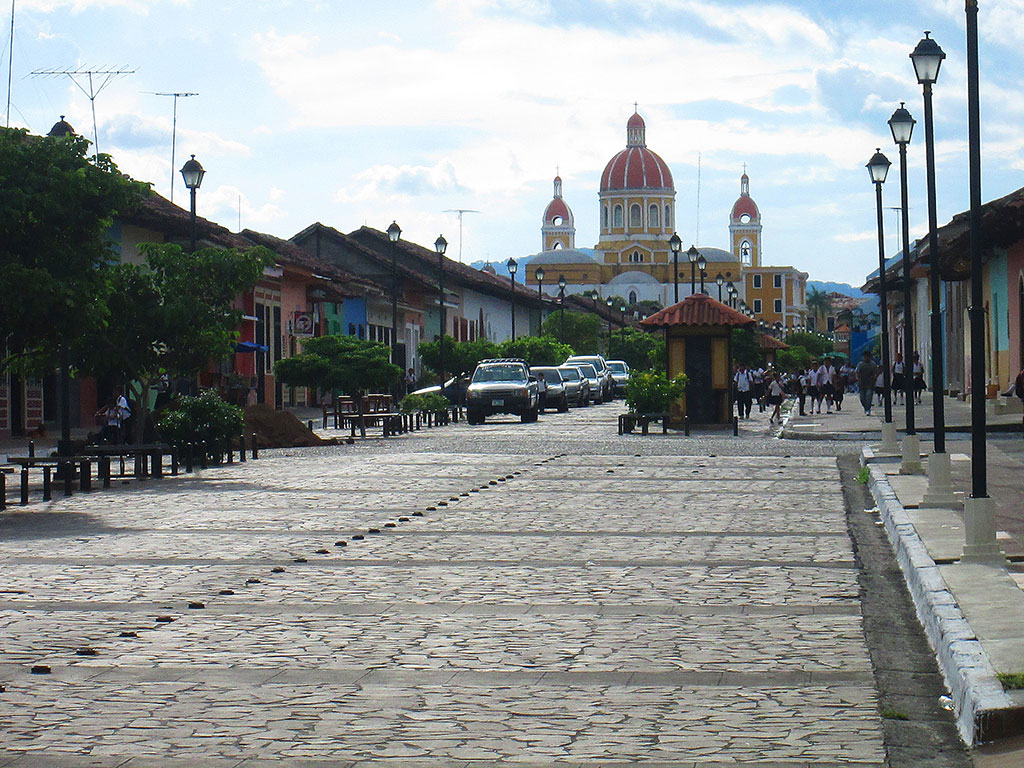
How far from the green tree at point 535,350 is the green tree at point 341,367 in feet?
80.4

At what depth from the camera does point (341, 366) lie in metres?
37.2

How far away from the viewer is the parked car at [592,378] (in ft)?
190

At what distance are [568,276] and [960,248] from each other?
150571 millimetres

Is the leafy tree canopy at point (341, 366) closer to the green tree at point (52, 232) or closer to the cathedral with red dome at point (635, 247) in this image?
the green tree at point (52, 232)

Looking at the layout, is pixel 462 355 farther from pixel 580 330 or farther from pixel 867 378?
pixel 580 330

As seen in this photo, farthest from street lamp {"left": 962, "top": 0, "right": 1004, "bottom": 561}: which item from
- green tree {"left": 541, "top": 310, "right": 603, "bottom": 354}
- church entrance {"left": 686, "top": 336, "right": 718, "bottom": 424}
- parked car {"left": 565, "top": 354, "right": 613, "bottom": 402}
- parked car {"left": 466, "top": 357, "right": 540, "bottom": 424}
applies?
green tree {"left": 541, "top": 310, "right": 603, "bottom": 354}

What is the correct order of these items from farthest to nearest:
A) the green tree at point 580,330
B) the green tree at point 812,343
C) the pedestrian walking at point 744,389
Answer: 1. the green tree at point 812,343
2. the green tree at point 580,330
3. the pedestrian walking at point 744,389

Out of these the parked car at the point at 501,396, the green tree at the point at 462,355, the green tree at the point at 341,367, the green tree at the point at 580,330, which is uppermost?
the green tree at the point at 580,330

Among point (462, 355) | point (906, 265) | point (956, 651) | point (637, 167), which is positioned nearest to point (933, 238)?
point (906, 265)

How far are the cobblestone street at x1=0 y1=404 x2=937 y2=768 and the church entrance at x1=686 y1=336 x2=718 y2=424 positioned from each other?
689 inches

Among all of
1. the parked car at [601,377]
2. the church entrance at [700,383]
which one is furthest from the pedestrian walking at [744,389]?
the parked car at [601,377]

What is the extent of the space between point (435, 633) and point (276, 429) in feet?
72.4

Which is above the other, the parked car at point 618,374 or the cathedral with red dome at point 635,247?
the cathedral with red dome at point 635,247

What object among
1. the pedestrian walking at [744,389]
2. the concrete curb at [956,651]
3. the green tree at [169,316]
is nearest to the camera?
the concrete curb at [956,651]
